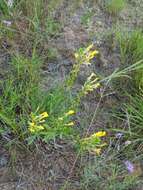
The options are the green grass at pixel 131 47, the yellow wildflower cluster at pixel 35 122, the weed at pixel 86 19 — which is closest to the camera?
the yellow wildflower cluster at pixel 35 122

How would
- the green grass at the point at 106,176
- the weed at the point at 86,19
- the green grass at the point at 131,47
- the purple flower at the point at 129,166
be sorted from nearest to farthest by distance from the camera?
1. the green grass at the point at 106,176
2. the purple flower at the point at 129,166
3. the green grass at the point at 131,47
4. the weed at the point at 86,19

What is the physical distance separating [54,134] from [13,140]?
9.2 inches

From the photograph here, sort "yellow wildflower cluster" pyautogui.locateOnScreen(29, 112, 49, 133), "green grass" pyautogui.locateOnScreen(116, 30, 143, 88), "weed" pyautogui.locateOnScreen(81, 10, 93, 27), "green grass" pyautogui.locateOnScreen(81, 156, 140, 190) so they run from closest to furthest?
"yellow wildflower cluster" pyautogui.locateOnScreen(29, 112, 49, 133) < "green grass" pyautogui.locateOnScreen(81, 156, 140, 190) < "green grass" pyautogui.locateOnScreen(116, 30, 143, 88) < "weed" pyautogui.locateOnScreen(81, 10, 93, 27)

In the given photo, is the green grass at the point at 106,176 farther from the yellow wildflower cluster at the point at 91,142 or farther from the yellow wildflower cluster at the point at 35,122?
the yellow wildflower cluster at the point at 35,122

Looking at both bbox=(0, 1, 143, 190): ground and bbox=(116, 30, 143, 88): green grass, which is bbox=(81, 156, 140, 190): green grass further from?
bbox=(116, 30, 143, 88): green grass

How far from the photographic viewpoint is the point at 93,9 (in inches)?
111

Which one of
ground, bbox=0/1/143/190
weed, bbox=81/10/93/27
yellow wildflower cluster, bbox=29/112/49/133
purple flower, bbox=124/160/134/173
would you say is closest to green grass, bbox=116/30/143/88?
ground, bbox=0/1/143/190

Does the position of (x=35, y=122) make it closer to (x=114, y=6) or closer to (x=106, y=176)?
(x=106, y=176)

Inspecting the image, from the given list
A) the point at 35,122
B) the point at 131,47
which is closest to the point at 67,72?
the point at 131,47

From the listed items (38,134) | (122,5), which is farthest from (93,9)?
(38,134)

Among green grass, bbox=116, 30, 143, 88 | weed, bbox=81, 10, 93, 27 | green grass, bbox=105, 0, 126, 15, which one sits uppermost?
green grass, bbox=105, 0, 126, 15

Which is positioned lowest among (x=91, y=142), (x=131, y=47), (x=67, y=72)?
(x=91, y=142)

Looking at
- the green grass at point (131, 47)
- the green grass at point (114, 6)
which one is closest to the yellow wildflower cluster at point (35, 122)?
the green grass at point (131, 47)

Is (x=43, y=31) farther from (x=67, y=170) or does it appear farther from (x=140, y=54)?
(x=67, y=170)
